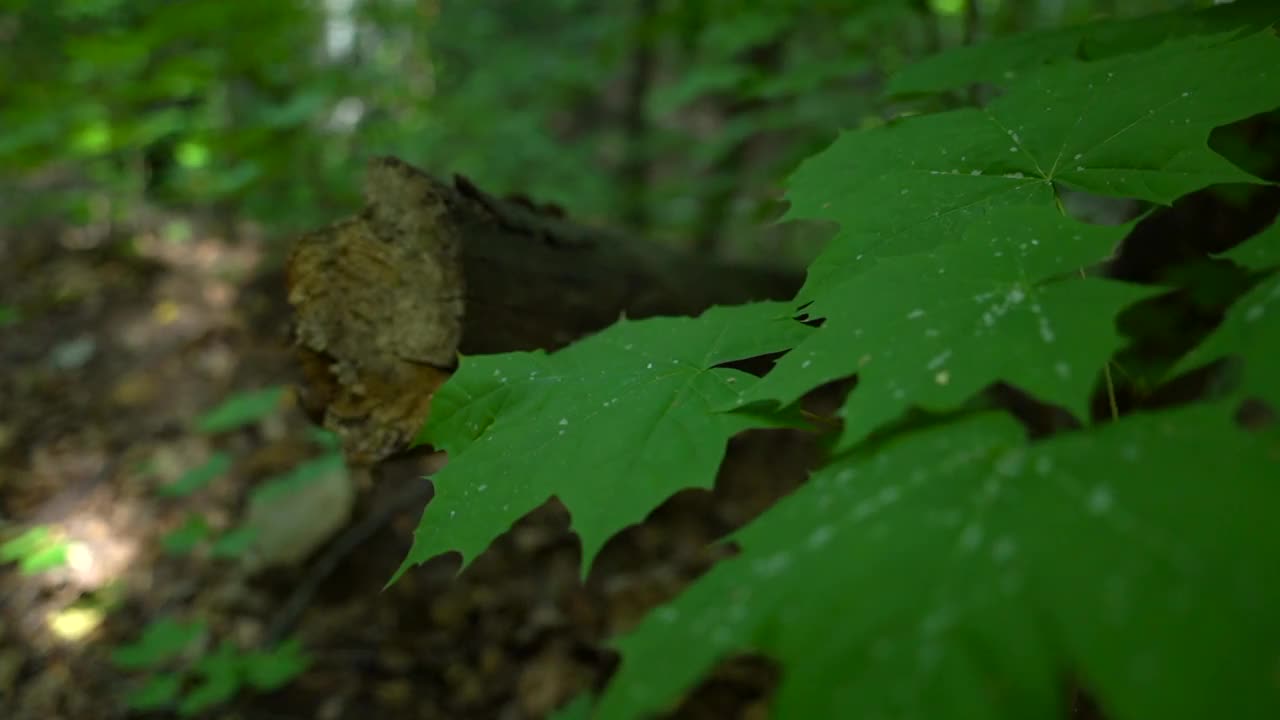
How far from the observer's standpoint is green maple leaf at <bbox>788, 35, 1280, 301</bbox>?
4.06 ft

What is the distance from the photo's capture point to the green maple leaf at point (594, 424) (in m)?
1.10

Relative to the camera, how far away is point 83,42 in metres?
4.34

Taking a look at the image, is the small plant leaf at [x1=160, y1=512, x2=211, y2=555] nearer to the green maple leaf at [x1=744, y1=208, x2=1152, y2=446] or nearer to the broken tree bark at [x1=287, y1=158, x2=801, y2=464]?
the broken tree bark at [x1=287, y1=158, x2=801, y2=464]

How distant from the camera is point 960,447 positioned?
2.60ft

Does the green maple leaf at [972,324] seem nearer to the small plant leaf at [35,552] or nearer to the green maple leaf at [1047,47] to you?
the green maple leaf at [1047,47]

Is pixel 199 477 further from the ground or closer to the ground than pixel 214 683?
further from the ground

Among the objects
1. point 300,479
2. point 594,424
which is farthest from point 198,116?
point 594,424

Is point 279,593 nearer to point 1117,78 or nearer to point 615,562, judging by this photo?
point 615,562

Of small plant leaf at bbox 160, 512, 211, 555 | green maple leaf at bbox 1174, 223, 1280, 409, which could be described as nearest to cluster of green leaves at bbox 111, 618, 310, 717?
small plant leaf at bbox 160, 512, 211, 555

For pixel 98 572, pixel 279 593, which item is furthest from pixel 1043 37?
pixel 98 572

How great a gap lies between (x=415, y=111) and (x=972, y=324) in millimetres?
7168

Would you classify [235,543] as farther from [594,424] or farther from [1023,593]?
[1023,593]

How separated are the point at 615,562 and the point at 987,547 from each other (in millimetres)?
2646

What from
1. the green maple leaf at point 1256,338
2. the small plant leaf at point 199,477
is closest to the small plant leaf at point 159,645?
the small plant leaf at point 199,477
